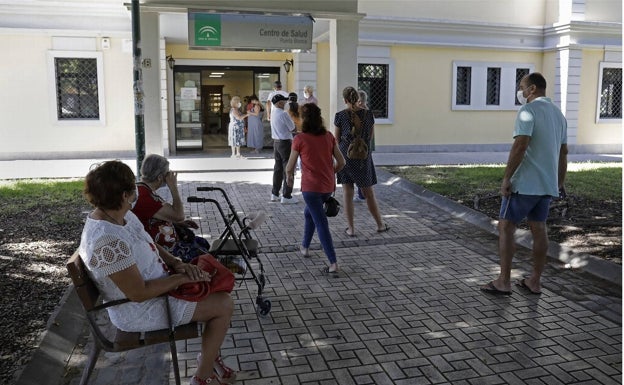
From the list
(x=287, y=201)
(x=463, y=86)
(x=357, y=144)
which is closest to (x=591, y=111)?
(x=463, y=86)

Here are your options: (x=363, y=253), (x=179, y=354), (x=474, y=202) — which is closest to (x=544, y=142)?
(x=363, y=253)

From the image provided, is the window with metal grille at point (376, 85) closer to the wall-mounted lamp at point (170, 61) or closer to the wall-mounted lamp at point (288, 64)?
the wall-mounted lamp at point (288, 64)

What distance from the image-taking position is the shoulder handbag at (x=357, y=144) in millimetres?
7023

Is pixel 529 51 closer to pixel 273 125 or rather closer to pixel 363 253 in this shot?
pixel 273 125

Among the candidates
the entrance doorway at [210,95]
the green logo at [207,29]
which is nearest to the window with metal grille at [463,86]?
the entrance doorway at [210,95]

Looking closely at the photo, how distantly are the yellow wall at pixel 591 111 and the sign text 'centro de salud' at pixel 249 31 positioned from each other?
11458mm

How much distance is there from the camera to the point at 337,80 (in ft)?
38.8

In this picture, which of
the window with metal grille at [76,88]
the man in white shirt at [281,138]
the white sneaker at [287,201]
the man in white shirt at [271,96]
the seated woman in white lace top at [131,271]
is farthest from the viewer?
the window with metal grille at [76,88]

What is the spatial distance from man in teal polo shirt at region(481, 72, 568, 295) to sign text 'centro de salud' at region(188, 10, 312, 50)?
22.5ft

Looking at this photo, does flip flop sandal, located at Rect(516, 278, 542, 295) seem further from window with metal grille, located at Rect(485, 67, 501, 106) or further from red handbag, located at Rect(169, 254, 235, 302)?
window with metal grille, located at Rect(485, 67, 501, 106)

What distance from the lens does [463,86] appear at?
18.4 m

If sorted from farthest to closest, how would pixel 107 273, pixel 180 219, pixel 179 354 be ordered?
1. pixel 180 219
2. pixel 179 354
3. pixel 107 273

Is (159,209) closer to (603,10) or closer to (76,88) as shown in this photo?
(76,88)

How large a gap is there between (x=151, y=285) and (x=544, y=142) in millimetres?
3439
